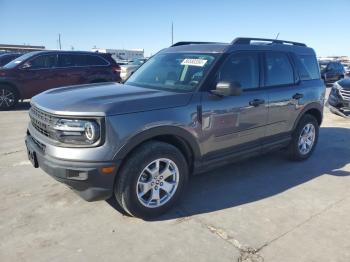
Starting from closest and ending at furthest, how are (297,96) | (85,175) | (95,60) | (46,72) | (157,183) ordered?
1. (85,175)
2. (157,183)
3. (297,96)
4. (46,72)
5. (95,60)

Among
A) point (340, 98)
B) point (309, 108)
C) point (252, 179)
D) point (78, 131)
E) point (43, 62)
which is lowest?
point (252, 179)

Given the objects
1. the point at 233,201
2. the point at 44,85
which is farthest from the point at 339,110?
the point at 44,85

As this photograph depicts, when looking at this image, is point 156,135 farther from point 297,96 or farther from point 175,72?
point 297,96

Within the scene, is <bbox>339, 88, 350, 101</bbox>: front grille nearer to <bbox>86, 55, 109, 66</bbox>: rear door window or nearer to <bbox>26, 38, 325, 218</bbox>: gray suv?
<bbox>26, 38, 325, 218</bbox>: gray suv

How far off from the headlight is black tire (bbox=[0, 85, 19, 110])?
8332 mm

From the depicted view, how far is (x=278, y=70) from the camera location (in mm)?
4922

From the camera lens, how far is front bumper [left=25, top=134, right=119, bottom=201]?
3064 mm

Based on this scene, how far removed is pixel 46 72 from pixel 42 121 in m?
8.00

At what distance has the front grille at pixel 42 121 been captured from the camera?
3.30 metres

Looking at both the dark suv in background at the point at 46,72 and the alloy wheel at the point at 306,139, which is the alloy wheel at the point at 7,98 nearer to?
the dark suv in background at the point at 46,72

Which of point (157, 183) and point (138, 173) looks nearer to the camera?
point (138, 173)

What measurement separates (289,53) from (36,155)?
13.0ft

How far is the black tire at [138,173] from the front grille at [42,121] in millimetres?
831

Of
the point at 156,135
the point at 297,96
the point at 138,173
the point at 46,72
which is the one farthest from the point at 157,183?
the point at 46,72
